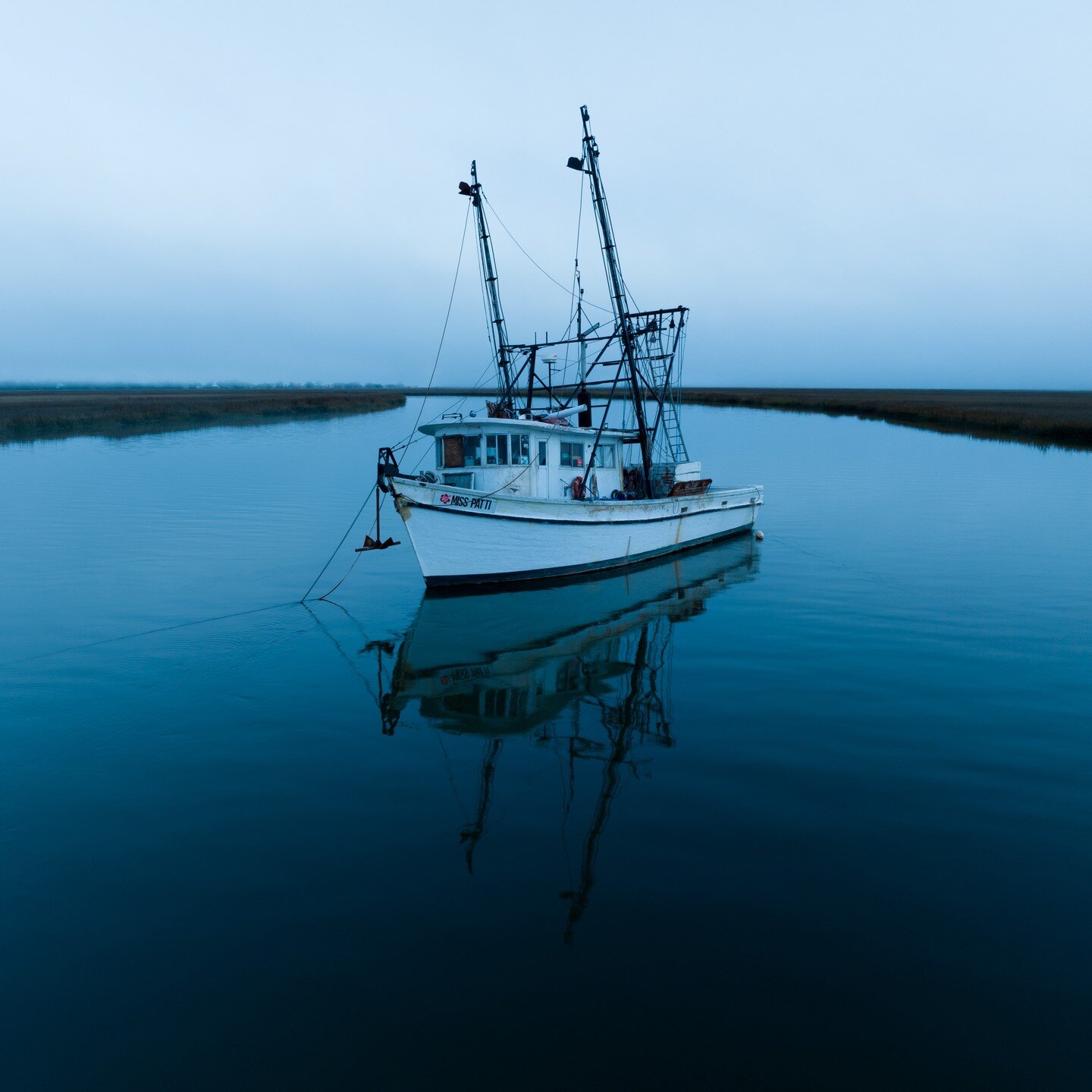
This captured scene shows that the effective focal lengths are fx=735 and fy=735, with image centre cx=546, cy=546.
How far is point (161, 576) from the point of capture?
20.1m

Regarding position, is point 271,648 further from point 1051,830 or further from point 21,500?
point 21,500

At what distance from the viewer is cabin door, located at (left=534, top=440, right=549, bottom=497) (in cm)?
2134

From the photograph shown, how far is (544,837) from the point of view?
846cm

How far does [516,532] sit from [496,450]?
279 cm

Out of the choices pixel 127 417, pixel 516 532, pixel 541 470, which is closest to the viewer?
pixel 516 532

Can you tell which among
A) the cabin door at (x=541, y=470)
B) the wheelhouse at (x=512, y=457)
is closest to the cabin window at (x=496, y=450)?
the wheelhouse at (x=512, y=457)

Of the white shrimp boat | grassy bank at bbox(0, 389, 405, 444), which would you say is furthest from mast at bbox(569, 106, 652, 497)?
grassy bank at bbox(0, 389, 405, 444)

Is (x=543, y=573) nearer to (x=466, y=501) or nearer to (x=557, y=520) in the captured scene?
(x=557, y=520)

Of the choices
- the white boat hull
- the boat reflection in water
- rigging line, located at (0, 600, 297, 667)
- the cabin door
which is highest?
the cabin door

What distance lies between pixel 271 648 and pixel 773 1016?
11921 mm

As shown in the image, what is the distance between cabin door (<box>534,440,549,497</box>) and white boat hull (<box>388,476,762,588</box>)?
1.47 metres

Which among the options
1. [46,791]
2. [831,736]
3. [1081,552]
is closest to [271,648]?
[46,791]

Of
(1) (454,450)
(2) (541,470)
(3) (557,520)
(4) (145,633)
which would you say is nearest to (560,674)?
(3) (557,520)

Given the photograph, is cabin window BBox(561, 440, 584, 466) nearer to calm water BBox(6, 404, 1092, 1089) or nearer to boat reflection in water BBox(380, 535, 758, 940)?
boat reflection in water BBox(380, 535, 758, 940)
